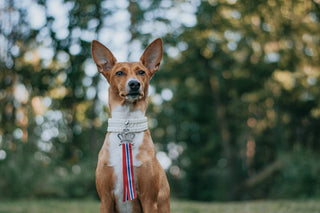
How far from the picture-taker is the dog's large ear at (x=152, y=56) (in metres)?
4.08

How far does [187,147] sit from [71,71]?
10.3 m

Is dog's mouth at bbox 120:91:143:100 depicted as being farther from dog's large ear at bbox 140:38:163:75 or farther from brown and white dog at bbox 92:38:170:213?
dog's large ear at bbox 140:38:163:75

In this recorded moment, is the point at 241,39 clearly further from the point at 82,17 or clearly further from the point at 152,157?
the point at 152,157

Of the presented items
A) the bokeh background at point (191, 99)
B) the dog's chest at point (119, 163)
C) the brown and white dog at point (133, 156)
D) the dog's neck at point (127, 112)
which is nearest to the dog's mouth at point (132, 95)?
the brown and white dog at point (133, 156)

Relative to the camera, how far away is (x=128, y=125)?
3.68 metres

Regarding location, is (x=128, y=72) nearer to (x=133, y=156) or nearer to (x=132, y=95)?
(x=132, y=95)

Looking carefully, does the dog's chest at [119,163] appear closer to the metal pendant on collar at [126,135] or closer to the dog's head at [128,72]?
the metal pendant on collar at [126,135]

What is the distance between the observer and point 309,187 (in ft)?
48.8

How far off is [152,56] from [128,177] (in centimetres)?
144

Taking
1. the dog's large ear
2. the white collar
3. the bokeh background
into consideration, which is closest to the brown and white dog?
the white collar

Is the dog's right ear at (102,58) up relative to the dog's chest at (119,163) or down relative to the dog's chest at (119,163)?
up

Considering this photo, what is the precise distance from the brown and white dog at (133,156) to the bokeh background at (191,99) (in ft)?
32.1

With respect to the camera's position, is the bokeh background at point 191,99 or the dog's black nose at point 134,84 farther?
the bokeh background at point 191,99

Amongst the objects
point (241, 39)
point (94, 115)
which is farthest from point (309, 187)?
point (94, 115)
